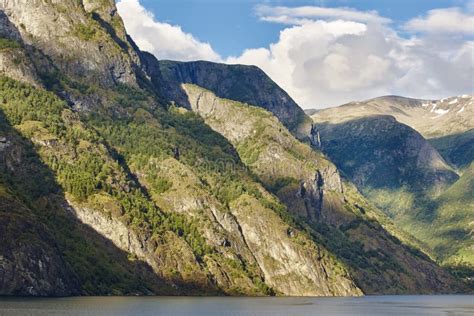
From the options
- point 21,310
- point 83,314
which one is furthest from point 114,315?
point 21,310

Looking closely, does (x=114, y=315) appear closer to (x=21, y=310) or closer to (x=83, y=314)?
(x=83, y=314)

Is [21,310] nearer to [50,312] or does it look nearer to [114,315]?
[50,312]

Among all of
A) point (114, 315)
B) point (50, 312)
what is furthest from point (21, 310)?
point (114, 315)
